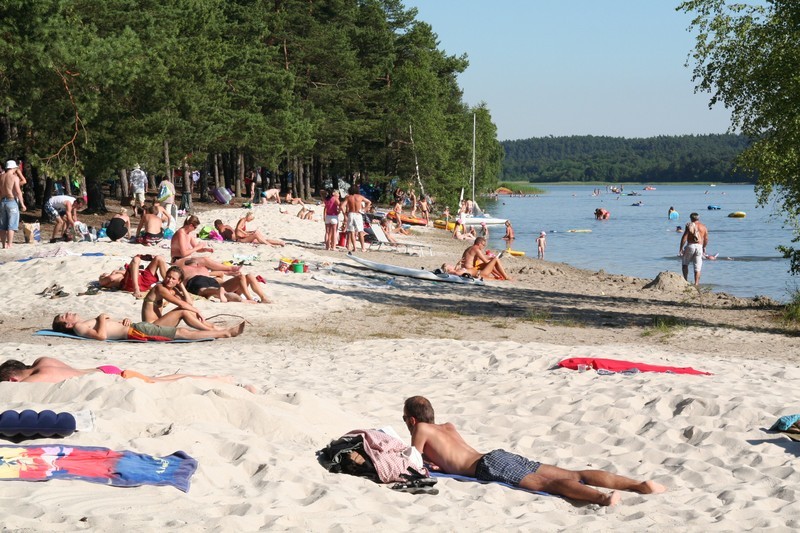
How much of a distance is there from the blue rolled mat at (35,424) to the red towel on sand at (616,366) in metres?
5.45

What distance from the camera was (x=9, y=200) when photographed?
17797 mm

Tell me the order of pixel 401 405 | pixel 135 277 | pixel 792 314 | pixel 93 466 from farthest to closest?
pixel 792 314, pixel 135 277, pixel 401 405, pixel 93 466

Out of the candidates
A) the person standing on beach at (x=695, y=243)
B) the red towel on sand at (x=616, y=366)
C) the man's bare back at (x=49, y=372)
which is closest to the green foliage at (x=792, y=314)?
the person standing on beach at (x=695, y=243)

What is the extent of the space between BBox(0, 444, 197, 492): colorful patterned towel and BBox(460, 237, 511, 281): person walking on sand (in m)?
14.4

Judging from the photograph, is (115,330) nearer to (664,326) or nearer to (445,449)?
(445,449)

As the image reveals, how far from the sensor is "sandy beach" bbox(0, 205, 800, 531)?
5.19 metres

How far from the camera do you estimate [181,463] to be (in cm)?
555

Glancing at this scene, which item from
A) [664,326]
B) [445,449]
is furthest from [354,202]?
[445,449]

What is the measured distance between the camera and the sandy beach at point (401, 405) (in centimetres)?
519

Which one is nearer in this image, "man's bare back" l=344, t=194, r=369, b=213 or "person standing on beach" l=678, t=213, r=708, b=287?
"person standing on beach" l=678, t=213, r=708, b=287

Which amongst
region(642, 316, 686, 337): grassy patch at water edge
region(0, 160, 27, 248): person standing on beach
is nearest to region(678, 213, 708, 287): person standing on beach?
region(642, 316, 686, 337): grassy patch at water edge

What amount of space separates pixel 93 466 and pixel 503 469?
253cm

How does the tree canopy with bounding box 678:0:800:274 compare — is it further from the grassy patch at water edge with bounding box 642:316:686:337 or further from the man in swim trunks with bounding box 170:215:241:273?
the man in swim trunks with bounding box 170:215:241:273

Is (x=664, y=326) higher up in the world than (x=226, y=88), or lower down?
lower down
